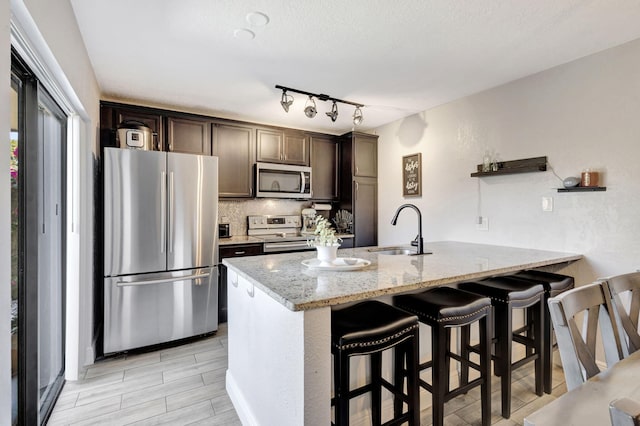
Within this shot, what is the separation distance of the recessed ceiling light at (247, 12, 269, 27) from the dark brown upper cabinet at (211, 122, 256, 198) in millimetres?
1879

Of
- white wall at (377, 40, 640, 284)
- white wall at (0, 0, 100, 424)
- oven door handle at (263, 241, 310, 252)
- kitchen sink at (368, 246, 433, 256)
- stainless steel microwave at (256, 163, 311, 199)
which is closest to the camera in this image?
white wall at (0, 0, 100, 424)

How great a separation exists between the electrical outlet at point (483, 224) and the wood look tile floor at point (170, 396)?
1229 millimetres

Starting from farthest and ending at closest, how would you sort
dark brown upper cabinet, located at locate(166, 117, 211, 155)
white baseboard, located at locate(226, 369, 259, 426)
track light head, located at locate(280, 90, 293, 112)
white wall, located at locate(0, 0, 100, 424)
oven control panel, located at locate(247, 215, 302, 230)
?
oven control panel, located at locate(247, 215, 302, 230) → dark brown upper cabinet, located at locate(166, 117, 211, 155) → track light head, located at locate(280, 90, 293, 112) → white baseboard, located at locate(226, 369, 259, 426) → white wall, located at locate(0, 0, 100, 424)

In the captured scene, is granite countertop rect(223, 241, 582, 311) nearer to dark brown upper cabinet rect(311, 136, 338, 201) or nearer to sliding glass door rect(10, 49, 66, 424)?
sliding glass door rect(10, 49, 66, 424)

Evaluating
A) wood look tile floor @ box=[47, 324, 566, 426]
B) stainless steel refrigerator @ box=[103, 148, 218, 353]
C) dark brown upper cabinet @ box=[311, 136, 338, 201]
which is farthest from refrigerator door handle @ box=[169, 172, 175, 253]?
dark brown upper cabinet @ box=[311, 136, 338, 201]

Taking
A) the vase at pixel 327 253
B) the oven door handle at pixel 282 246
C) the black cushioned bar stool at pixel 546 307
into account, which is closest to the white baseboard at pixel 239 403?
the vase at pixel 327 253

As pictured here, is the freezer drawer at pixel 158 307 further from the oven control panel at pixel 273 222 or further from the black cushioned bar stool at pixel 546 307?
the black cushioned bar stool at pixel 546 307

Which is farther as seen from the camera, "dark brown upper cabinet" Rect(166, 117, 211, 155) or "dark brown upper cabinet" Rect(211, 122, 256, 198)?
"dark brown upper cabinet" Rect(211, 122, 256, 198)

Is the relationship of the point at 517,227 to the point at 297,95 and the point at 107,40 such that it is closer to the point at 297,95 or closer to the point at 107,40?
the point at 297,95

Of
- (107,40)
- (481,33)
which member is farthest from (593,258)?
(107,40)

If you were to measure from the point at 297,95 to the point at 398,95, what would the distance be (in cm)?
103

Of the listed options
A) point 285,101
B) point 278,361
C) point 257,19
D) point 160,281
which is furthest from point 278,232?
point 278,361

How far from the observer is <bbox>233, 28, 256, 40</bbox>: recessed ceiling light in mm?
2040

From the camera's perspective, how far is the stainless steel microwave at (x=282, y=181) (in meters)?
3.90
